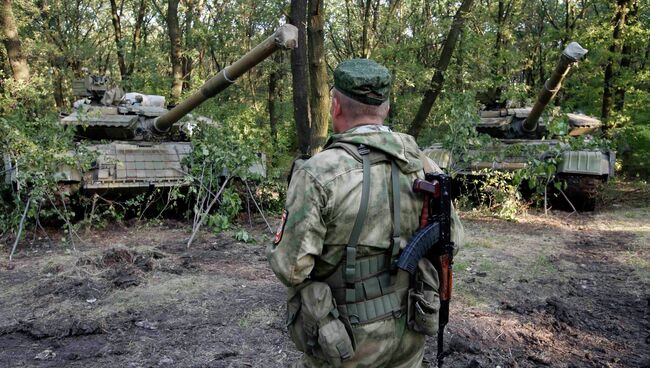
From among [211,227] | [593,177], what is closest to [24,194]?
[211,227]

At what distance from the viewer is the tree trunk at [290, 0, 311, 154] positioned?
891 centimetres

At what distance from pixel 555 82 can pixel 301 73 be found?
4027mm

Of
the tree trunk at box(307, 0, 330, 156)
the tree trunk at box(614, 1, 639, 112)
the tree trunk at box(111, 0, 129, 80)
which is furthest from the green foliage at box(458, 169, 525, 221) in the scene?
the tree trunk at box(111, 0, 129, 80)

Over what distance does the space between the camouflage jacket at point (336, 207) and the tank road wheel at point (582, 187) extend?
7.97m

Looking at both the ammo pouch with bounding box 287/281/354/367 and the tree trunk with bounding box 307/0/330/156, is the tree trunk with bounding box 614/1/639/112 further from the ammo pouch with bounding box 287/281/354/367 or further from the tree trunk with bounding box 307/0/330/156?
the ammo pouch with bounding box 287/281/354/367

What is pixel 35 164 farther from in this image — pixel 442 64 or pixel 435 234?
pixel 442 64

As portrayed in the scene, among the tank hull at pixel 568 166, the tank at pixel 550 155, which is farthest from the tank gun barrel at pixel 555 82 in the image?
the tank hull at pixel 568 166

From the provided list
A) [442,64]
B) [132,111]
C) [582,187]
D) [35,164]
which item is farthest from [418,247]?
[442,64]

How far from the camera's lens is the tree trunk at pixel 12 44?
11.2 metres

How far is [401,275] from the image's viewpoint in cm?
219

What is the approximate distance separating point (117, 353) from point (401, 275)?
2759 mm

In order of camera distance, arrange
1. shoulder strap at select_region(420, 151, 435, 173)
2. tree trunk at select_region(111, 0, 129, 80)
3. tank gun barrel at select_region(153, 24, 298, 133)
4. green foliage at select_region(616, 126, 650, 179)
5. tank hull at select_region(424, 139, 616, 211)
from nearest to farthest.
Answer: shoulder strap at select_region(420, 151, 435, 173)
tank gun barrel at select_region(153, 24, 298, 133)
tank hull at select_region(424, 139, 616, 211)
green foliage at select_region(616, 126, 650, 179)
tree trunk at select_region(111, 0, 129, 80)

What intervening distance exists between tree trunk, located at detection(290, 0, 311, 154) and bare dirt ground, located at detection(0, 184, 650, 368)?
2448mm

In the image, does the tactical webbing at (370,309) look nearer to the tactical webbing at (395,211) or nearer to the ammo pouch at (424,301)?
the ammo pouch at (424,301)
